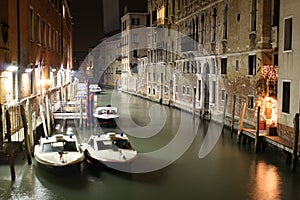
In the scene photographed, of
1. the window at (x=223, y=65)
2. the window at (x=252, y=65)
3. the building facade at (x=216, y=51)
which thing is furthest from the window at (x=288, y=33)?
the window at (x=223, y=65)

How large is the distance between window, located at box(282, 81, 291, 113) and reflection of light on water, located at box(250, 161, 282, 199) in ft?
5.95

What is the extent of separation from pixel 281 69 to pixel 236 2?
5.06m

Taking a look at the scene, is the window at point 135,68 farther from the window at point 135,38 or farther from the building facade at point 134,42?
the window at point 135,38

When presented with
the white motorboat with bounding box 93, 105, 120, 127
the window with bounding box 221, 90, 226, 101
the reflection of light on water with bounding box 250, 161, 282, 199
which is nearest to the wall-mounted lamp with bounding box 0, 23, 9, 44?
the reflection of light on water with bounding box 250, 161, 282, 199

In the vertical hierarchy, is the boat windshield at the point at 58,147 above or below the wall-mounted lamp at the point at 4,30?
below

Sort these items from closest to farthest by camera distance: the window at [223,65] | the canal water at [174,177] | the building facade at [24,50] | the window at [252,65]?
the canal water at [174,177]
the building facade at [24,50]
the window at [252,65]
the window at [223,65]

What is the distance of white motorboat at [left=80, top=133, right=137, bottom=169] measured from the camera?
394 inches

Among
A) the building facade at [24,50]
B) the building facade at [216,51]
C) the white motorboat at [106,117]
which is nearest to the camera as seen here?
the building facade at [24,50]

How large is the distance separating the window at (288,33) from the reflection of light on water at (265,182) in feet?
11.2

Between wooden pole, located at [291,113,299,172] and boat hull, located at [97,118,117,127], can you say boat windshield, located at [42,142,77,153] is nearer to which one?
wooden pole, located at [291,113,299,172]

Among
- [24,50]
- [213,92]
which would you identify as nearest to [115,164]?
[24,50]

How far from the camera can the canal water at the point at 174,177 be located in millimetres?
8719

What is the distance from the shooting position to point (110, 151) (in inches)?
409

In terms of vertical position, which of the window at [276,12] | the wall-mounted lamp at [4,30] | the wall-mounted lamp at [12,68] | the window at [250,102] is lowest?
the window at [250,102]
